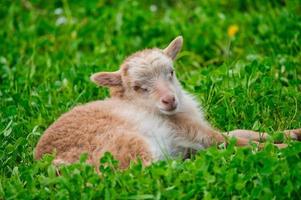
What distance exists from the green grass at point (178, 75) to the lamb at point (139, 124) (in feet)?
1.00

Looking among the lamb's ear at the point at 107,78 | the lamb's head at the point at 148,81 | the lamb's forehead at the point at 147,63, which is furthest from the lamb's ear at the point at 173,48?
the lamb's ear at the point at 107,78

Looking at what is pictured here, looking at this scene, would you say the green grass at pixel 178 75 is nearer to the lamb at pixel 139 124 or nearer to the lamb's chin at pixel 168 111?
the lamb at pixel 139 124

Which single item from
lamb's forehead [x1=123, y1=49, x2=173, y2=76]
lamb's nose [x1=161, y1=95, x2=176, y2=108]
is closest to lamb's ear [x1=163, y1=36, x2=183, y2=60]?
lamb's forehead [x1=123, y1=49, x2=173, y2=76]

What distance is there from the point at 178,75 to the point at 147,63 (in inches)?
79.2

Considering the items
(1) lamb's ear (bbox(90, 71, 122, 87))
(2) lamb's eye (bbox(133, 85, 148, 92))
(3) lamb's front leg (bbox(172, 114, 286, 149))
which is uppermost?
(1) lamb's ear (bbox(90, 71, 122, 87))

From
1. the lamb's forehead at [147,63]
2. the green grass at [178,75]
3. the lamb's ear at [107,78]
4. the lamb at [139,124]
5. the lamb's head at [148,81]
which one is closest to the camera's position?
the green grass at [178,75]

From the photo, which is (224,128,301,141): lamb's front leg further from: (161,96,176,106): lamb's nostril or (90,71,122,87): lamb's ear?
(90,71,122,87): lamb's ear

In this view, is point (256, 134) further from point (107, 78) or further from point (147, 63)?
point (107, 78)

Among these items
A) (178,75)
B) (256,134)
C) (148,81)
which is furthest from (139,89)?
(178,75)

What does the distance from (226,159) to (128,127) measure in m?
0.99

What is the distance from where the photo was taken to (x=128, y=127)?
738cm

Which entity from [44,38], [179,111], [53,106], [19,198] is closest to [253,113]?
[179,111]

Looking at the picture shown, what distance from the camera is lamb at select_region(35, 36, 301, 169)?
7.18 meters

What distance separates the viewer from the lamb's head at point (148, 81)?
773cm
